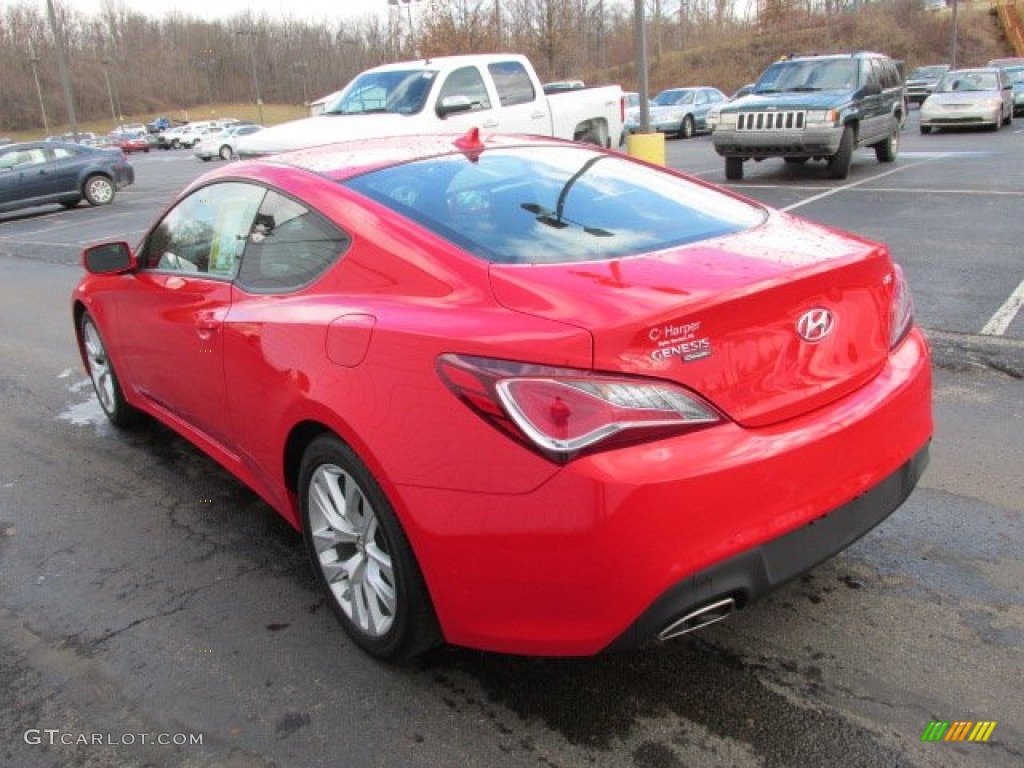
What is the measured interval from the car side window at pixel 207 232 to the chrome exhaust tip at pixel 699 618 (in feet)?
6.86

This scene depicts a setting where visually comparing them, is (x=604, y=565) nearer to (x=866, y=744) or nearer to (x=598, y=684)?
(x=598, y=684)

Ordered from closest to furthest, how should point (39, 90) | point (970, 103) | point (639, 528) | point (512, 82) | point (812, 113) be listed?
point (639, 528), point (512, 82), point (812, 113), point (970, 103), point (39, 90)

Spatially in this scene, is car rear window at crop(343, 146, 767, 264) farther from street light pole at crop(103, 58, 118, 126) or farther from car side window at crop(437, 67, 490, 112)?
street light pole at crop(103, 58, 118, 126)

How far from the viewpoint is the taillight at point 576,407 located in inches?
81.9

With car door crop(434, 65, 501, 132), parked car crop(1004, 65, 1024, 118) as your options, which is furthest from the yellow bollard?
parked car crop(1004, 65, 1024, 118)

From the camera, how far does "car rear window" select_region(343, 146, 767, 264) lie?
2.69m

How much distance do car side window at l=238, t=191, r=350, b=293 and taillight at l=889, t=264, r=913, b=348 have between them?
1720 mm

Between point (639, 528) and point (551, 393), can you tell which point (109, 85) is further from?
point (639, 528)

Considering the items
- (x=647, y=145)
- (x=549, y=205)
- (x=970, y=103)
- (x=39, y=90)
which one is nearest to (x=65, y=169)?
(x=647, y=145)

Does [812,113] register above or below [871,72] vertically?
below

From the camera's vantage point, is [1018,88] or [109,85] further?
[109,85]

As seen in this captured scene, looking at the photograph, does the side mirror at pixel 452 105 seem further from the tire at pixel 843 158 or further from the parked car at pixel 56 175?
the parked car at pixel 56 175

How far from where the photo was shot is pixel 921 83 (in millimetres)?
37906

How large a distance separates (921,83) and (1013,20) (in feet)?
89.4
